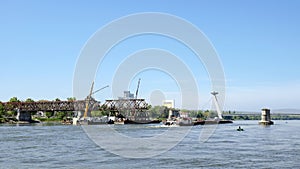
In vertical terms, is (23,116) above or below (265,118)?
below

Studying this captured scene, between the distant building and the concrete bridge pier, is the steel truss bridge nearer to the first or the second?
the distant building

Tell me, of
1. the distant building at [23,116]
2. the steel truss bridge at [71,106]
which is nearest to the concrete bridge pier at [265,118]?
the steel truss bridge at [71,106]

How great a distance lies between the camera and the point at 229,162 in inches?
1474

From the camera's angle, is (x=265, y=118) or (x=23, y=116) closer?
(x=265, y=118)

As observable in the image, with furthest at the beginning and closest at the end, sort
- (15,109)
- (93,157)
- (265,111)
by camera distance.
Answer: (15,109), (265,111), (93,157)

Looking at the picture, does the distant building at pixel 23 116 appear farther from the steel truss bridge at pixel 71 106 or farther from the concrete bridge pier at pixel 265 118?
the concrete bridge pier at pixel 265 118

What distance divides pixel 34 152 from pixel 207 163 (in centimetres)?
2223

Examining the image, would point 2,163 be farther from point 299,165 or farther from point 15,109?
point 15,109

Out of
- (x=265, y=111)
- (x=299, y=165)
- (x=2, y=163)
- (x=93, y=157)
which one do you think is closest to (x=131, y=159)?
(x=93, y=157)

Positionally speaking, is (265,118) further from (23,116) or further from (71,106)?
(23,116)

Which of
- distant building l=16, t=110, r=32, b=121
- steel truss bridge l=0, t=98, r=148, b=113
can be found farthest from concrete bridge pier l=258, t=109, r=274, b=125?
distant building l=16, t=110, r=32, b=121

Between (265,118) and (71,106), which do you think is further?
(71,106)

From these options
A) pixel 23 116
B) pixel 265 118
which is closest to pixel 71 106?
pixel 23 116

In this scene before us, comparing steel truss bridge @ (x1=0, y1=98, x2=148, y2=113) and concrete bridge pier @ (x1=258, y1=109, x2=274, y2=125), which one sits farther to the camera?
steel truss bridge @ (x1=0, y1=98, x2=148, y2=113)
